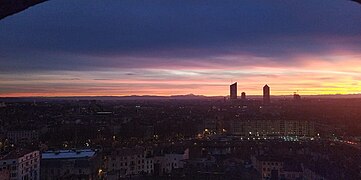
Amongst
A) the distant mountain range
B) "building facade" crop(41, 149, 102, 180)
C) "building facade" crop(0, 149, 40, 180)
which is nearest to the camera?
the distant mountain range

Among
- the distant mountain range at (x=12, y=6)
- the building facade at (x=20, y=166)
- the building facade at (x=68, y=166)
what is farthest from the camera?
the building facade at (x=68, y=166)

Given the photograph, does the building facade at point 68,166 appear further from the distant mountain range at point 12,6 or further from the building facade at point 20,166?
the distant mountain range at point 12,6

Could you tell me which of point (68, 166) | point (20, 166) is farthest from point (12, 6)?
point (68, 166)

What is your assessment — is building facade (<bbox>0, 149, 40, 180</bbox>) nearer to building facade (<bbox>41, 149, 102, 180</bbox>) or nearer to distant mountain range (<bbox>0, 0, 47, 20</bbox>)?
building facade (<bbox>41, 149, 102, 180</bbox>)

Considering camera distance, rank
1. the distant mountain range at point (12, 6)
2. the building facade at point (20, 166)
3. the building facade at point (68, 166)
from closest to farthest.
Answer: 1. the distant mountain range at point (12, 6)
2. the building facade at point (20, 166)
3. the building facade at point (68, 166)

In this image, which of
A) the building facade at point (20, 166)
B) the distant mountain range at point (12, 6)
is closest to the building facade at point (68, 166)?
the building facade at point (20, 166)

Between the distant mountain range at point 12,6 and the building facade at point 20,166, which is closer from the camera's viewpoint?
the distant mountain range at point 12,6

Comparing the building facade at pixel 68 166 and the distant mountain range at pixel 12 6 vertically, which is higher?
the distant mountain range at pixel 12 6

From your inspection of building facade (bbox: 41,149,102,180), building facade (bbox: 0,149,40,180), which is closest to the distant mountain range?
building facade (bbox: 0,149,40,180)

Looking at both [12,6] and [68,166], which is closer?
[12,6]

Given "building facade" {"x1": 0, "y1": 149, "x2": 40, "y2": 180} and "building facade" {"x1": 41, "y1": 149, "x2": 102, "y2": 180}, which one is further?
"building facade" {"x1": 41, "y1": 149, "x2": 102, "y2": 180}

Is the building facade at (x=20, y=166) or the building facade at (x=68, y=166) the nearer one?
the building facade at (x=20, y=166)

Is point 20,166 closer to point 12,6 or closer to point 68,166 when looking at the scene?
point 68,166
